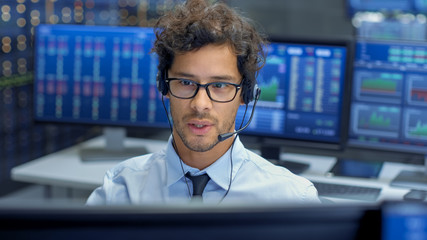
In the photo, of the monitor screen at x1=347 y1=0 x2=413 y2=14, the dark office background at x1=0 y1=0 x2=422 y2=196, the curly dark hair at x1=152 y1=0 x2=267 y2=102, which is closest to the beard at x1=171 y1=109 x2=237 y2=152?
the curly dark hair at x1=152 y1=0 x2=267 y2=102

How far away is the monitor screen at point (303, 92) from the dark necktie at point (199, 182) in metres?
0.86

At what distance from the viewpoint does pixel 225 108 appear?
139 centimetres

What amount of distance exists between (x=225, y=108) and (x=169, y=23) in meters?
0.25

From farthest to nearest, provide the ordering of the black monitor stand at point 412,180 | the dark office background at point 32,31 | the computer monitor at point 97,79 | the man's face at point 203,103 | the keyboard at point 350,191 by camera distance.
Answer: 1. the dark office background at point 32,31
2. the computer monitor at point 97,79
3. the black monitor stand at point 412,180
4. the keyboard at point 350,191
5. the man's face at point 203,103

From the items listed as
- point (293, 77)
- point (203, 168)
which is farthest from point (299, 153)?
point (203, 168)

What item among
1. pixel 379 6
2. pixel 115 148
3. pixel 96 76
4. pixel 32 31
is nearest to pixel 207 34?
pixel 96 76

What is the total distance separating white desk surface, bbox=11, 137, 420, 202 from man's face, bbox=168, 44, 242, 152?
78 cm

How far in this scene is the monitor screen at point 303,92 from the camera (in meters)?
2.20

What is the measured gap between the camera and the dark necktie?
138cm

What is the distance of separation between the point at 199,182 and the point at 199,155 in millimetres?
64

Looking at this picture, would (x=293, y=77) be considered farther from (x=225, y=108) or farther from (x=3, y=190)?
(x=3, y=190)

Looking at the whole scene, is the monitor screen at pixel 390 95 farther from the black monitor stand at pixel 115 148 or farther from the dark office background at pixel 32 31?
the dark office background at pixel 32 31

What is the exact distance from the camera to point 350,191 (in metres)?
1.98

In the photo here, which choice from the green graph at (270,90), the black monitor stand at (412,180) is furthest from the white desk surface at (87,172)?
the green graph at (270,90)
